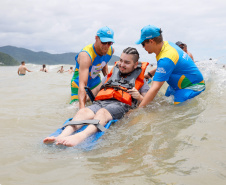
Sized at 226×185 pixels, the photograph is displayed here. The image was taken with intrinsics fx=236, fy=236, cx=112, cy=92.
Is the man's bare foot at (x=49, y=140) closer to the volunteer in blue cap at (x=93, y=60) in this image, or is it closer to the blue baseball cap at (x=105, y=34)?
the volunteer in blue cap at (x=93, y=60)

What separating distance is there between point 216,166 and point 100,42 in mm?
3210

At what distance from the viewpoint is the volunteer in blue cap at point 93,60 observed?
14.4 feet

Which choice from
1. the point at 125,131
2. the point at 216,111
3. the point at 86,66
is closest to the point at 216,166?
the point at 125,131

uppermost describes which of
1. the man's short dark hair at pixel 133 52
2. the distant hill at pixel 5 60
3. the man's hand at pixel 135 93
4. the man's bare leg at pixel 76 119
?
the distant hill at pixel 5 60

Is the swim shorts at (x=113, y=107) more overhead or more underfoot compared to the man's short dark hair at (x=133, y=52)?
more underfoot

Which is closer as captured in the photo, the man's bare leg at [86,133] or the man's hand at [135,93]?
the man's bare leg at [86,133]

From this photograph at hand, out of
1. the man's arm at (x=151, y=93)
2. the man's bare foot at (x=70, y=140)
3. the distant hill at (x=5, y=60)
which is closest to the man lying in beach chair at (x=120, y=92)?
the man's arm at (x=151, y=93)

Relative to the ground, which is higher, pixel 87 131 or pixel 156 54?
pixel 156 54

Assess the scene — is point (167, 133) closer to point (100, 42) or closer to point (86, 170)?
point (86, 170)

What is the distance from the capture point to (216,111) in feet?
12.1

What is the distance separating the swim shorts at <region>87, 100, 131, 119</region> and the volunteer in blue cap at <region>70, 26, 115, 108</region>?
1.93 feet

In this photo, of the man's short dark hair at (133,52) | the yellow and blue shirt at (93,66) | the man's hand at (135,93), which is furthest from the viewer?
the yellow and blue shirt at (93,66)

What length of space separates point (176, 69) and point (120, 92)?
108 cm

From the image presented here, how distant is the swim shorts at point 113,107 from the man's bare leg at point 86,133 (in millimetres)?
107
